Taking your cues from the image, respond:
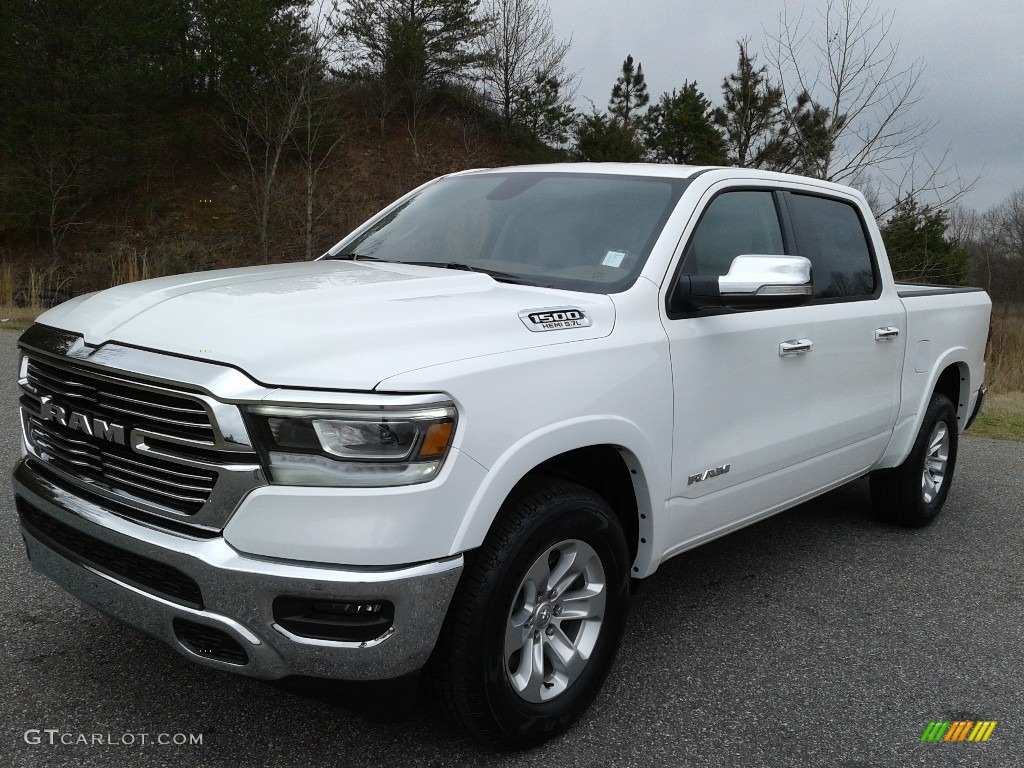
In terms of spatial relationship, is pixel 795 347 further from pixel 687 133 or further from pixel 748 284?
pixel 687 133

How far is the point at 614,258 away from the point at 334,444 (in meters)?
1.47

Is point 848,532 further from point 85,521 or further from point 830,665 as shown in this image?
point 85,521

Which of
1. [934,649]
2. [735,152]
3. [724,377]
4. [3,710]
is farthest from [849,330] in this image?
[735,152]

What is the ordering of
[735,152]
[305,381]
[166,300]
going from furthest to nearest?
[735,152]
[166,300]
[305,381]

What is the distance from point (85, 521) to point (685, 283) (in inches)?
82.0

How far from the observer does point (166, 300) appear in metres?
2.65

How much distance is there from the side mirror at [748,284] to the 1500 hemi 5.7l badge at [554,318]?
0.48 m

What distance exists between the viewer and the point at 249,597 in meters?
2.21

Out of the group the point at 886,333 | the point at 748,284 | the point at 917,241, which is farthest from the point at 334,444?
the point at 917,241

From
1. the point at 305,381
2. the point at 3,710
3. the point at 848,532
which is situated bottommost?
the point at 848,532

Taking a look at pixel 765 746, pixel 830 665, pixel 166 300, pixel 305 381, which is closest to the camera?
pixel 305 381

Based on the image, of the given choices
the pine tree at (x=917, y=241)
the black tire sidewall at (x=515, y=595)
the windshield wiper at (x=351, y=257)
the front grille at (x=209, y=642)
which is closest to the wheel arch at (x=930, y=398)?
the black tire sidewall at (x=515, y=595)

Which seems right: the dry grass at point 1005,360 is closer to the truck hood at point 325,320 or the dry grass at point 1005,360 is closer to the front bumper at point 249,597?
the truck hood at point 325,320

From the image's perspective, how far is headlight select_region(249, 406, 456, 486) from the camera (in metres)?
2.18
